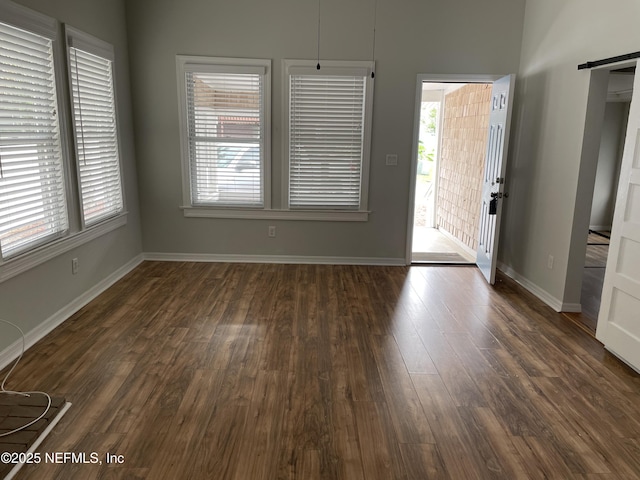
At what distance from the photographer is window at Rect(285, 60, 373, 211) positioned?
15.9 feet

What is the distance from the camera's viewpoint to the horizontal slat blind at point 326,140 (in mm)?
4887

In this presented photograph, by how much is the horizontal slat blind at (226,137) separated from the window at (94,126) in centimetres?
83

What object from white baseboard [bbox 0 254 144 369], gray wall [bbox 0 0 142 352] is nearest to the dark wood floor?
white baseboard [bbox 0 254 144 369]

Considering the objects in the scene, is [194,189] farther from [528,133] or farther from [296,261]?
[528,133]

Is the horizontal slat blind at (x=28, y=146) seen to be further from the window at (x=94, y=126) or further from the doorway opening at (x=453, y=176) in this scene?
the doorway opening at (x=453, y=176)

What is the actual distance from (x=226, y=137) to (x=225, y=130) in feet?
0.24

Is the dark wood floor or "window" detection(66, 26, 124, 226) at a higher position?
"window" detection(66, 26, 124, 226)

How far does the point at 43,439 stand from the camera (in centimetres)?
217

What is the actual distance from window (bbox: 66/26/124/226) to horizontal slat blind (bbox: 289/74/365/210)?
5.86 ft

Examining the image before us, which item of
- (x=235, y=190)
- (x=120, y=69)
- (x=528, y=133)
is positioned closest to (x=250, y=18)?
(x=120, y=69)

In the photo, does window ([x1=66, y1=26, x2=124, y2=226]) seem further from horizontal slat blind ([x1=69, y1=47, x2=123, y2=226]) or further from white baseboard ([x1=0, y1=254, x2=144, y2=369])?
white baseboard ([x1=0, y1=254, x2=144, y2=369])

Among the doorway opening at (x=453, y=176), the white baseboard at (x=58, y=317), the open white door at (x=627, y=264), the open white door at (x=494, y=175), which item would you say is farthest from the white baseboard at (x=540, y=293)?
the white baseboard at (x=58, y=317)

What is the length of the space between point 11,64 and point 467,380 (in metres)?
3.45

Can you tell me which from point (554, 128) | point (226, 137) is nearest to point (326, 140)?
point (226, 137)
